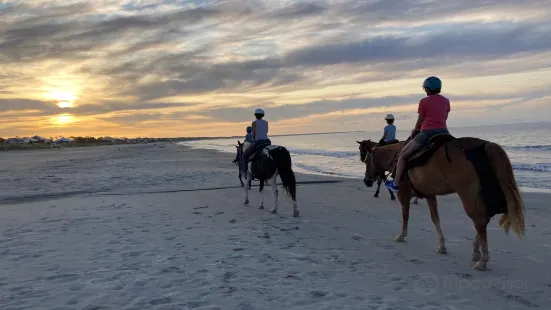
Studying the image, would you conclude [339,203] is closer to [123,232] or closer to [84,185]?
[123,232]

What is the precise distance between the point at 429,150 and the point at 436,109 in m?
0.77

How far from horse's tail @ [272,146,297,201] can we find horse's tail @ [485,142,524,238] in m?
5.80

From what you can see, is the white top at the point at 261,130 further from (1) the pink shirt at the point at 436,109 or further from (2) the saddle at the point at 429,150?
(1) the pink shirt at the point at 436,109

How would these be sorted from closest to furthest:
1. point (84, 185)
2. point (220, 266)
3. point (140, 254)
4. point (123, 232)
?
point (220, 266), point (140, 254), point (123, 232), point (84, 185)

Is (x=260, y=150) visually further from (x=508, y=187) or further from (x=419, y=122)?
(x=508, y=187)

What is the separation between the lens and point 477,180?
20.0 feet

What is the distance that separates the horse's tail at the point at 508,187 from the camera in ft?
19.3

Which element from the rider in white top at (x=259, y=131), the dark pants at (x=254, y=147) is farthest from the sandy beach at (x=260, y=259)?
the rider in white top at (x=259, y=131)

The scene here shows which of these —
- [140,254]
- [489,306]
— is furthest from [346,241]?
[140,254]

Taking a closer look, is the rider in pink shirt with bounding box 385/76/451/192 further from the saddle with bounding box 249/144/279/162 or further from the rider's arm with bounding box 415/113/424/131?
the saddle with bounding box 249/144/279/162

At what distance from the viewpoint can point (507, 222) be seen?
6.07 metres

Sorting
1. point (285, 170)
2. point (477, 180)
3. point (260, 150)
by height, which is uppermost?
point (260, 150)

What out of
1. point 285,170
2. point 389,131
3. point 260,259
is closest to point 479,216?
point 260,259

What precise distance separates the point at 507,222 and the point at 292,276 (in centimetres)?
346
